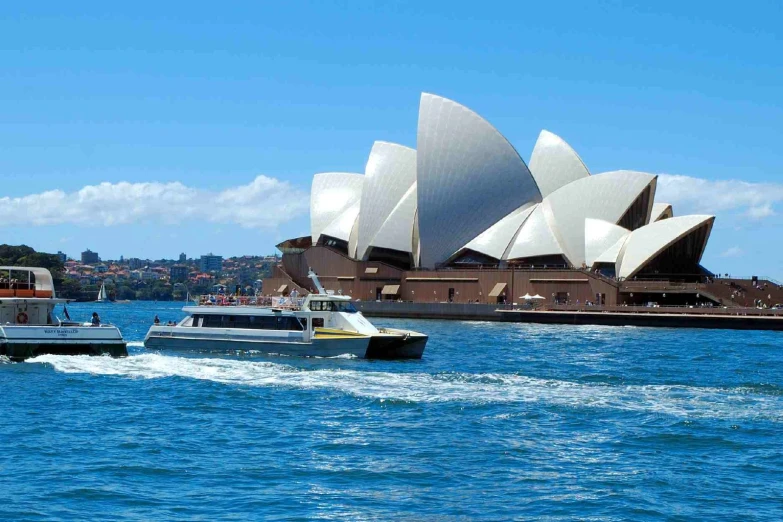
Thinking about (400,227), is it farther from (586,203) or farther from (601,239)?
(601,239)

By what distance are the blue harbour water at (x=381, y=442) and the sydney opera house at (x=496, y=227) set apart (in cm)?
3815

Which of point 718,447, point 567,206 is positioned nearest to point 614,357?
point 718,447

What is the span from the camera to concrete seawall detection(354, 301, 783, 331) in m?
57.8

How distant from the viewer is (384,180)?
7431 cm

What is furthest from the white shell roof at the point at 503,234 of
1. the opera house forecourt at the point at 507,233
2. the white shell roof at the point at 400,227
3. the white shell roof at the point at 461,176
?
the white shell roof at the point at 400,227

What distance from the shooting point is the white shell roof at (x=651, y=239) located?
210 feet

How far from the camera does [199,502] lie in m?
12.9

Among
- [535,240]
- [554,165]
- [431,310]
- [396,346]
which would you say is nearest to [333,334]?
[396,346]

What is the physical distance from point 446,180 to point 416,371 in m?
43.2

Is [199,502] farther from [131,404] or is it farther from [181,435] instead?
[131,404]

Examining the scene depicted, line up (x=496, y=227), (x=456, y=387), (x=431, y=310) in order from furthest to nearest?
(x=496, y=227), (x=431, y=310), (x=456, y=387)

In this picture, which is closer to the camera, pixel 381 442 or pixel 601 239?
pixel 381 442

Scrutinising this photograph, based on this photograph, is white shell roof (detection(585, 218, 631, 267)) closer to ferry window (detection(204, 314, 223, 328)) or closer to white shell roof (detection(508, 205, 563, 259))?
white shell roof (detection(508, 205, 563, 259))

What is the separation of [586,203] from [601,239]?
109 inches
